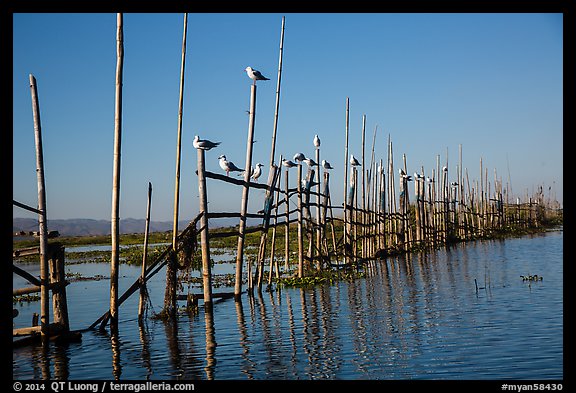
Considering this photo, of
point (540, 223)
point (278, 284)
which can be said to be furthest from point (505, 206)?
point (278, 284)

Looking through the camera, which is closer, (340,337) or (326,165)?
(340,337)

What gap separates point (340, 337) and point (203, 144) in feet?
20.3

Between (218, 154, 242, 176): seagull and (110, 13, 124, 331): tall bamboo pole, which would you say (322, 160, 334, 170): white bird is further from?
(110, 13, 124, 331): tall bamboo pole

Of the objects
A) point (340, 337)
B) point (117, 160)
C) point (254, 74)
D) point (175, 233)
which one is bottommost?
point (340, 337)

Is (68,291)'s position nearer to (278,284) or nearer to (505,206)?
(278,284)

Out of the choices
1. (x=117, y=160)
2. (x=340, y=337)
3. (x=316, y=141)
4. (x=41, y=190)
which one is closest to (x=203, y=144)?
(x=117, y=160)

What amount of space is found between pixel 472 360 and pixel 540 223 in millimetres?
53113

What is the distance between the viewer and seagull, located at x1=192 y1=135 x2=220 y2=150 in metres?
16.8

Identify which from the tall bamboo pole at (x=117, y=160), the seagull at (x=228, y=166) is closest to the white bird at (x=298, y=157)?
the seagull at (x=228, y=166)

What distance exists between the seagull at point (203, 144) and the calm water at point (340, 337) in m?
4.26

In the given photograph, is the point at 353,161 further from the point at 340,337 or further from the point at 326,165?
the point at 340,337

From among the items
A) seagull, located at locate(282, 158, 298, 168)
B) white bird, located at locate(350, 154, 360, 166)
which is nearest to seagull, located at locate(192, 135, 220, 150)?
seagull, located at locate(282, 158, 298, 168)

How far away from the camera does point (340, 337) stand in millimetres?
13539

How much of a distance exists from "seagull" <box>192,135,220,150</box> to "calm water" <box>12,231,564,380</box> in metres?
4.26
